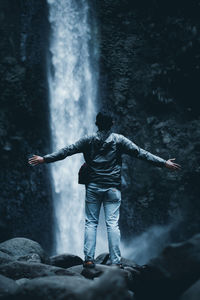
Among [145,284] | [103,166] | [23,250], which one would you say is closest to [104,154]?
[103,166]

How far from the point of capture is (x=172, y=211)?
38.0 feet

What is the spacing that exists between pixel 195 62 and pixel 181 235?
6.31 metres

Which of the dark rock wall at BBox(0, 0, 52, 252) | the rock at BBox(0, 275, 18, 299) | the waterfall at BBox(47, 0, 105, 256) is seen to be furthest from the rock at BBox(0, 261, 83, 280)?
the waterfall at BBox(47, 0, 105, 256)

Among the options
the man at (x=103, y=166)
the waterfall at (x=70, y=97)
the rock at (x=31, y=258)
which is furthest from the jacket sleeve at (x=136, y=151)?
the waterfall at (x=70, y=97)

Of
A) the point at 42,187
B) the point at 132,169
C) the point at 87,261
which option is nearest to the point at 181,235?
the point at 132,169

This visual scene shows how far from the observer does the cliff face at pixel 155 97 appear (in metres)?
11.7

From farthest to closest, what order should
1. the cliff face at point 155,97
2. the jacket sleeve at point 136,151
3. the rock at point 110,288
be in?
the cliff face at point 155,97 → the jacket sleeve at point 136,151 → the rock at point 110,288

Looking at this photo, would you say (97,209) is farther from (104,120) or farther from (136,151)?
(104,120)

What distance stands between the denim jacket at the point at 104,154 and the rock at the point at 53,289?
6.11 feet

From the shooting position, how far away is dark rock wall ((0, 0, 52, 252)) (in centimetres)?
1300

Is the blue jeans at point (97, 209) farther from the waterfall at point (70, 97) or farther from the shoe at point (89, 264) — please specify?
the waterfall at point (70, 97)

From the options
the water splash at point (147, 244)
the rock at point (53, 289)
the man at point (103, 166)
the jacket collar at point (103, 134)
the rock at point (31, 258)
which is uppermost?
the jacket collar at point (103, 134)

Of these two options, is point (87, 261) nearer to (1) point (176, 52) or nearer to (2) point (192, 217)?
(2) point (192, 217)

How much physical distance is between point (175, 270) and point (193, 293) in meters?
0.35
